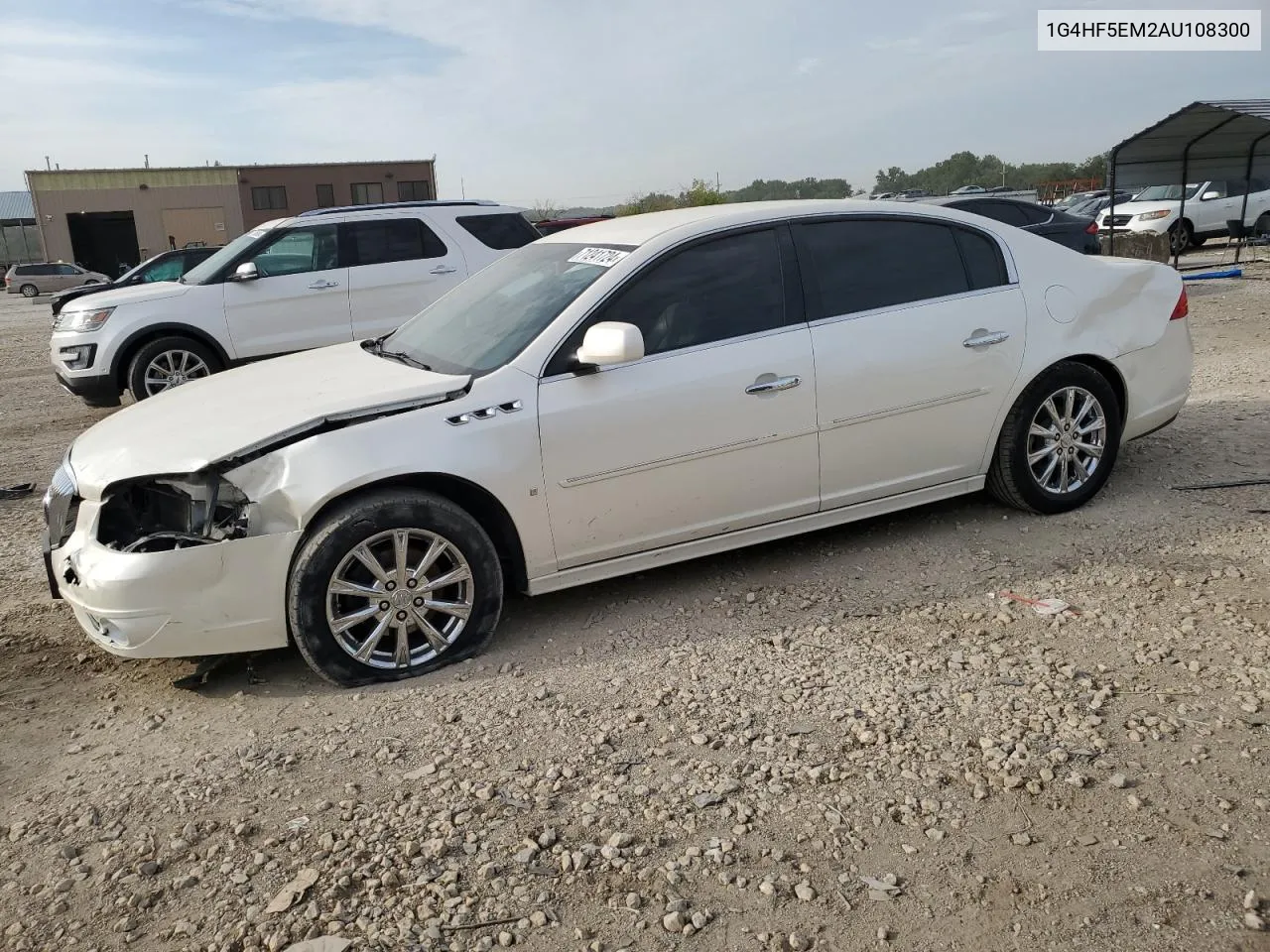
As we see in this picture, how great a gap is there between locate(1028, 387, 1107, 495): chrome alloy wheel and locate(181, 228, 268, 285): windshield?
24.4 ft

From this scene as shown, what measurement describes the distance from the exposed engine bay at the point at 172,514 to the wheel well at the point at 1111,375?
3.97m

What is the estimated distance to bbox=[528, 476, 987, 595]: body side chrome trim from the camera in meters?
4.32

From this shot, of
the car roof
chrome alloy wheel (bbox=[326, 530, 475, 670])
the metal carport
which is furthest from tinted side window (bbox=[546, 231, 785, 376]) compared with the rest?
the metal carport

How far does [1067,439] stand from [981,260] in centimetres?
102

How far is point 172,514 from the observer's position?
158 inches

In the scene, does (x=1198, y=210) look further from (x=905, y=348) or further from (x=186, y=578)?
(x=186, y=578)

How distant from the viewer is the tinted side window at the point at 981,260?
199 inches

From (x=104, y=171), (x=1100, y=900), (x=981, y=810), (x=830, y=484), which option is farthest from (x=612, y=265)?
(x=104, y=171)

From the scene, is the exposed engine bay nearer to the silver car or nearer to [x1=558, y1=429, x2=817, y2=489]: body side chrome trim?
[x1=558, y1=429, x2=817, y2=489]: body side chrome trim

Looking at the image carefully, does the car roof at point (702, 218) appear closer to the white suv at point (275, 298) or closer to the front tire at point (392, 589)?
the front tire at point (392, 589)

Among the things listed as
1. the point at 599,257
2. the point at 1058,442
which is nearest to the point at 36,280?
the point at 599,257

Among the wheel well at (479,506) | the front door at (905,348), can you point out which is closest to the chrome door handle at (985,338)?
the front door at (905,348)

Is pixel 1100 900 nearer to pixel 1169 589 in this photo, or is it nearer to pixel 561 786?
pixel 561 786

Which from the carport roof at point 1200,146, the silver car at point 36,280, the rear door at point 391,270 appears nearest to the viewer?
the rear door at point 391,270
